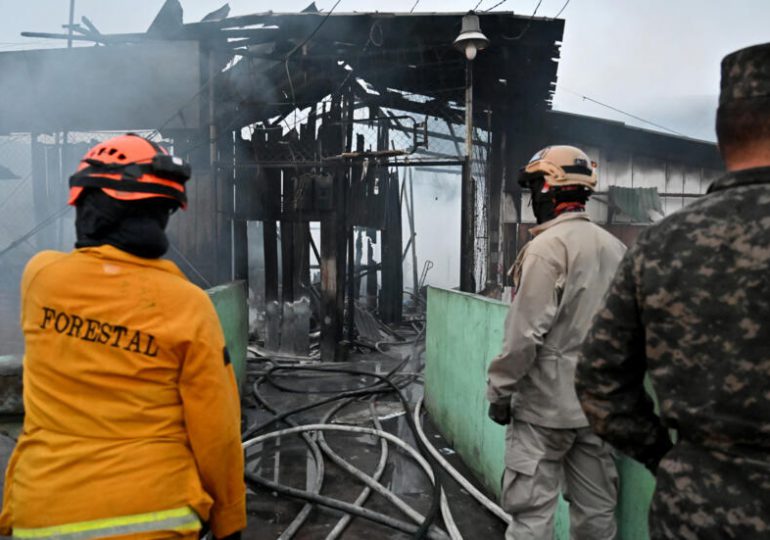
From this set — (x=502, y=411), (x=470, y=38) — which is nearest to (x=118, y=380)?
(x=502, y=411)

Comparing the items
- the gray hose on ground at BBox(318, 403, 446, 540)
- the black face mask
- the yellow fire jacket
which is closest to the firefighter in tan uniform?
the black face mask

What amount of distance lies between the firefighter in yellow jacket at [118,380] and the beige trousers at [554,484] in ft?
5.07

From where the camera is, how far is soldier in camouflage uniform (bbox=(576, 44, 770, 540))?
1274 mm

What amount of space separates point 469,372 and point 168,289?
11.7ft

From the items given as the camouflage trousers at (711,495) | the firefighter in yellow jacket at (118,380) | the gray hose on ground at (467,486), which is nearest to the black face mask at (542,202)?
the camouflage trousers at (711,495)

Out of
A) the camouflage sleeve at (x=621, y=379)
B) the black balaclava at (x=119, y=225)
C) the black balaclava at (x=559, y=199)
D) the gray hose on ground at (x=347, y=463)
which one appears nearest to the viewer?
the camouflage sleeve at (x=621, y=379)

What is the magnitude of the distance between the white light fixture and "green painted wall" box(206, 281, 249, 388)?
4.25 meters

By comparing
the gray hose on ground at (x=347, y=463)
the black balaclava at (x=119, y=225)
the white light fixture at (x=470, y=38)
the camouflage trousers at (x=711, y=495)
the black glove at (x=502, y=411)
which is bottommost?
the gray hose on ground at (x=347, y=463)

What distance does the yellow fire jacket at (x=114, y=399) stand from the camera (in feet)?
5.05

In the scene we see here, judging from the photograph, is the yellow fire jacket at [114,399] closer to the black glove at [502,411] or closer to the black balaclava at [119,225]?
the black balaclava at [119,225]

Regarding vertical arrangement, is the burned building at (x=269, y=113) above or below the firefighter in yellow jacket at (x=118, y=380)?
above

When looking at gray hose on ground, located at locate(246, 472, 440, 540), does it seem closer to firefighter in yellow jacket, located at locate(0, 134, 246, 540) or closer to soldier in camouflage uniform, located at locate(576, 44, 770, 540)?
firefighter in yellow jacket, located at locate(0, 134, 246, 540)

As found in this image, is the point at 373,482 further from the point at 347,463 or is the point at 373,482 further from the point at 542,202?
the point at 542,202

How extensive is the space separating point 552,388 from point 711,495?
1328 millimetres
